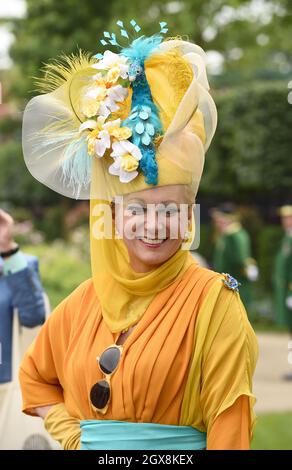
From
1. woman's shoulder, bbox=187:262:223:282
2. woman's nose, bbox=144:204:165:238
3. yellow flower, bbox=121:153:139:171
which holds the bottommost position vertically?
woman's shoulder, bbox=187:262:223:282

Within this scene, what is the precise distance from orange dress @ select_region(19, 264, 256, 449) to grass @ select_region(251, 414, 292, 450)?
374 centimetres

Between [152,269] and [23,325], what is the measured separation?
157 centimetres

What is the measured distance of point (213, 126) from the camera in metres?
2.87

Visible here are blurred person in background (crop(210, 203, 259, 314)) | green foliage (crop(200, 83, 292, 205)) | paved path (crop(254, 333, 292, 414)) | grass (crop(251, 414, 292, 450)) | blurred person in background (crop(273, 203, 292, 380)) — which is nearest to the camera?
grass (crop(251, 414, 292, 450))

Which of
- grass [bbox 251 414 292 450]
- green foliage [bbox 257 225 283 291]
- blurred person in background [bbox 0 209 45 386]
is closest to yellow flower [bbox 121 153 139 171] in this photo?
blurred person in background [bbox 0 209 45 386]

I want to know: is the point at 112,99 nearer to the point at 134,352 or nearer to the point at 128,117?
the point at 128,117

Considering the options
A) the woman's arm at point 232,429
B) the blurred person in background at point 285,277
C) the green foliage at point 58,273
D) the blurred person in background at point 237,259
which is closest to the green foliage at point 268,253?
the blurred person in background at point 237,259

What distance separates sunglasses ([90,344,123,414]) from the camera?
2723 mm

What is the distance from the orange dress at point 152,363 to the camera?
266 centimetres

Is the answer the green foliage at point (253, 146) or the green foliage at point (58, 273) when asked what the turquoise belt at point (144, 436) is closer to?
the green foliage at point (58, 273)

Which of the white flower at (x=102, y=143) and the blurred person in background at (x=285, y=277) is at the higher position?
the white flower at (x=102, y=143)

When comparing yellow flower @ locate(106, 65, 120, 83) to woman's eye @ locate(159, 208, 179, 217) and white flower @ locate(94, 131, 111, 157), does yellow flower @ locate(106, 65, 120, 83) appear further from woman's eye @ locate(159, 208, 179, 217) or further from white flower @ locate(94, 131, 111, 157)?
woman's eye @ locate(159, 208, 179, 217)

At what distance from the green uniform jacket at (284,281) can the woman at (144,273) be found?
8406mm

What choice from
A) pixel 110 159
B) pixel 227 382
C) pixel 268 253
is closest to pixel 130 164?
pixel 110 159
